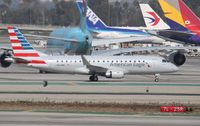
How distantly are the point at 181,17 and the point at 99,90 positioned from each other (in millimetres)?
63429

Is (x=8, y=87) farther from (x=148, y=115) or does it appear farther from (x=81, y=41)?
(x=81, y=41)

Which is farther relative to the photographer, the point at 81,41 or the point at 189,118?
the point at 81,41

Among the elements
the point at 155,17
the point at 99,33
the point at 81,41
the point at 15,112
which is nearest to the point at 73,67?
the point at 15,112

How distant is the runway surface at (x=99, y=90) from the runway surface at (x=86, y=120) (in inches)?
394

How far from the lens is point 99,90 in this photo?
60312mm

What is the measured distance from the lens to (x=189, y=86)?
66.0m

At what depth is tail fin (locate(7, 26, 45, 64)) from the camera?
260ft

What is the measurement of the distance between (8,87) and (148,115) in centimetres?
Answer: 2347

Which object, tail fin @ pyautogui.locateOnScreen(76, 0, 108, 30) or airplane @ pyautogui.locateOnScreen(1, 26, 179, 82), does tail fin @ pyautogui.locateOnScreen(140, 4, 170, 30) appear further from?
airplane @ pyautogui.locateOnScreen(1, 26, 179, 82)

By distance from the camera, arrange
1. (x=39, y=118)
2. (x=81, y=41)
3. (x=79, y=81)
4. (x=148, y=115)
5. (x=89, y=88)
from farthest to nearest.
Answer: (x=81, y=41) → (x=79, y=81) → (x=89, y=88) → (x=148, y=115) → (x=39, y=118)

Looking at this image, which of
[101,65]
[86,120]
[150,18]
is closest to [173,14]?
[150,18]

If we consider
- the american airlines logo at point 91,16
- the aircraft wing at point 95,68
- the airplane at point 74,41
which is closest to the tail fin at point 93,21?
the american airlines logo at point 91,16

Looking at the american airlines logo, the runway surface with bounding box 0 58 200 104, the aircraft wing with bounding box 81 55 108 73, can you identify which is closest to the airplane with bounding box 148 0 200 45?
the american airlines logo

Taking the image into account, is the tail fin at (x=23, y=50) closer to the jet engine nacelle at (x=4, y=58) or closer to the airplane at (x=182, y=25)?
the jet engine nacelle at (x=4, y=58)
